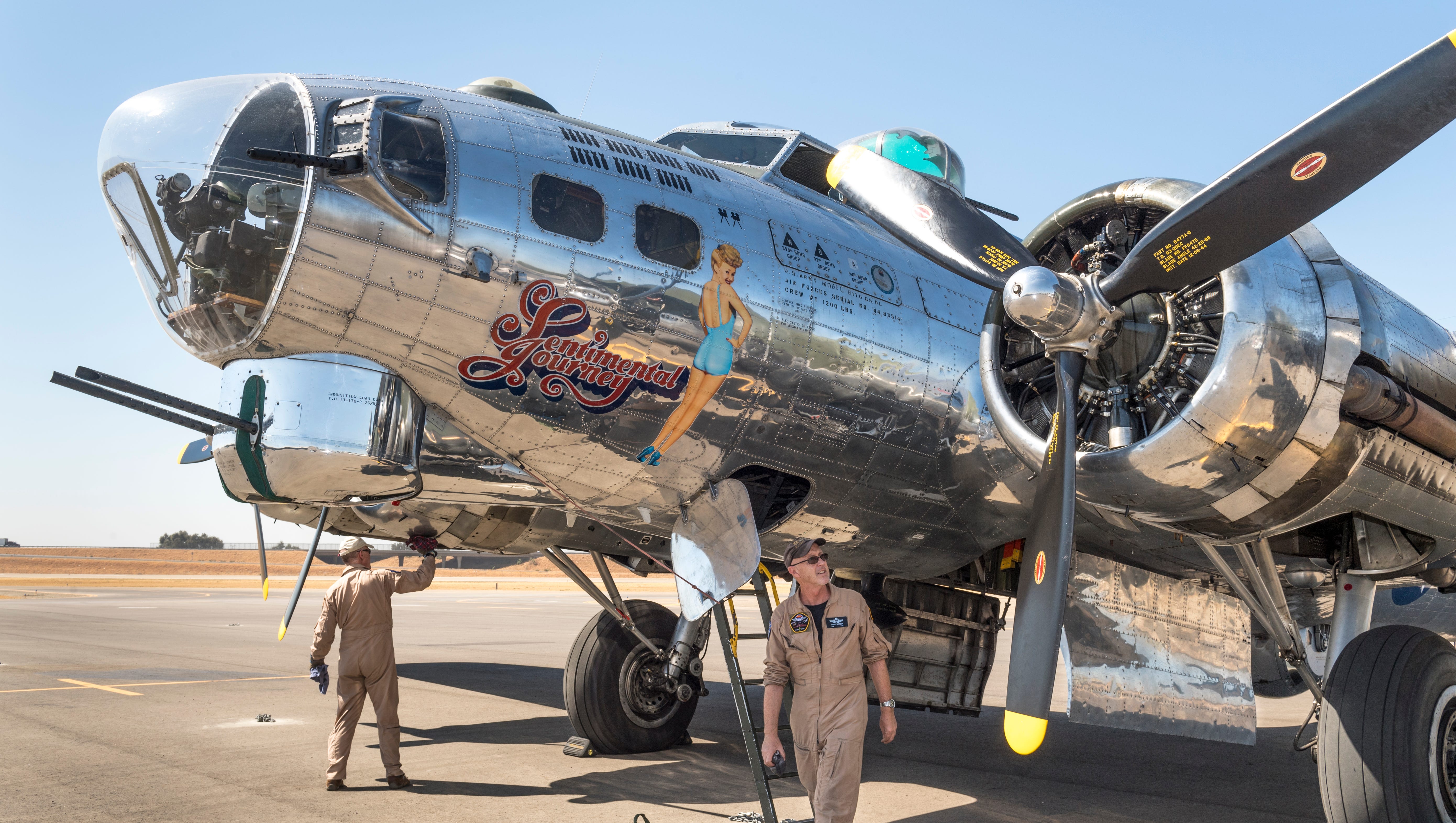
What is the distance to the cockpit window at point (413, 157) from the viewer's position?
18.3 ft

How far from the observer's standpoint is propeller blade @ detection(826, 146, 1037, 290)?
22.0 ft

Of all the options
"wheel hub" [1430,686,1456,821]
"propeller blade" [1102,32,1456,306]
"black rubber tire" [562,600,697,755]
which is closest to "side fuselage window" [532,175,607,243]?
"propeller blade" [1102,32,1456,306]

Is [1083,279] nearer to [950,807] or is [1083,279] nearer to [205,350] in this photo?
[950,807]

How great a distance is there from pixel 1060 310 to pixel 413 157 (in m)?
3.80

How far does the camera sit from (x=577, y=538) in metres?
9.59

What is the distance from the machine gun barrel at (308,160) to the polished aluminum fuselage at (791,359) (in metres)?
0.10

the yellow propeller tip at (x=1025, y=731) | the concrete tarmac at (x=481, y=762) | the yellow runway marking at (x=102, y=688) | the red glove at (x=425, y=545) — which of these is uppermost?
the red glove at (x=425, y=545)

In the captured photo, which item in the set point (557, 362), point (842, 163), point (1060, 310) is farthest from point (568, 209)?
point (1060, 310)

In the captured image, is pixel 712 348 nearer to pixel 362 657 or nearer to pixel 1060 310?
pixel 1060 310

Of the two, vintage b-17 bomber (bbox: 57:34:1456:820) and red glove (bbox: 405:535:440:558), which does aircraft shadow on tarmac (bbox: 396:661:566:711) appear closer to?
red glove (bbox: 405:535:440:558)

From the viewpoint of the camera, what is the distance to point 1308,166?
552 centimetres

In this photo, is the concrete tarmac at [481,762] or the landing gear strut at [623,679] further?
the landing gear strut at [623,679]

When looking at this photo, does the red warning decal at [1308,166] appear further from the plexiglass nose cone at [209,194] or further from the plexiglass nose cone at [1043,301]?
the plexiglass nose cone at [209,194]

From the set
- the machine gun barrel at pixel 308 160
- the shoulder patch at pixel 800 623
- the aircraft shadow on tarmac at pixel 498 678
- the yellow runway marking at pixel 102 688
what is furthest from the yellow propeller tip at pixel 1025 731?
the yellow runway marking at pixel 102 688
